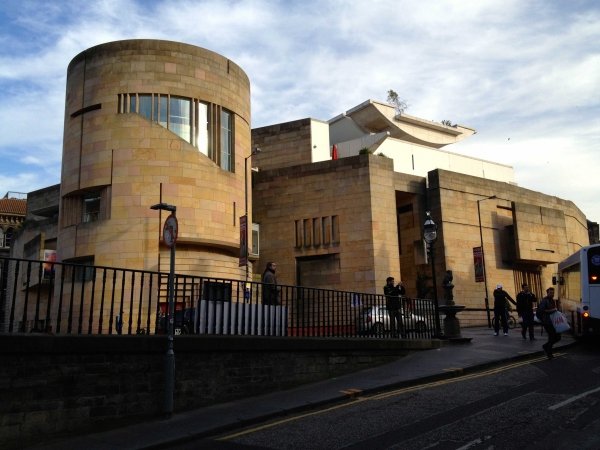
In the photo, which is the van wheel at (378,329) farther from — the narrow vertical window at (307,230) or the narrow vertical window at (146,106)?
the narrow vertical window at (307,230)

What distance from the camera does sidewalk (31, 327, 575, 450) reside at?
795 centimetres

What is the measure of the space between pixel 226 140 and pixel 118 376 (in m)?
16.2

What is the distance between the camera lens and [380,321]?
1421 cm

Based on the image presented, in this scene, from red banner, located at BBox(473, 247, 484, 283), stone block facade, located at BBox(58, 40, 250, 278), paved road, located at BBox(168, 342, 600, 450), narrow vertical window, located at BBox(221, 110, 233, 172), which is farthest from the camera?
red banner, located at BBox(473, 247, 484, 283)

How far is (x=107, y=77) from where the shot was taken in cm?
2245

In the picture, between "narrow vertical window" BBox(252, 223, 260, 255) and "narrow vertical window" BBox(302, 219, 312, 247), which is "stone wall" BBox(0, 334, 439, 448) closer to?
"narrow vertical window" BBox(302, 219, 312, 247)

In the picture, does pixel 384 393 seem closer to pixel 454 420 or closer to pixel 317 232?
pixel 454 420

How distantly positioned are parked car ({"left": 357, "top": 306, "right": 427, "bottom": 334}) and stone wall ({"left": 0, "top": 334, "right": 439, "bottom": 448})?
2.14m

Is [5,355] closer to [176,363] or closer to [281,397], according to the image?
[176,363]

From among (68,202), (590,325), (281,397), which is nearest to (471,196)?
(590,325)

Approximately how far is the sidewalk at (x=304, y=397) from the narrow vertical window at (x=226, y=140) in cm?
1208

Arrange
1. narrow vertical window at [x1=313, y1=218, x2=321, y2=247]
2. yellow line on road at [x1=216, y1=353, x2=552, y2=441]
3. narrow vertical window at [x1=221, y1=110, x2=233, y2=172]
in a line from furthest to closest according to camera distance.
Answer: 1. narrow vertical window at [x1=313, y1=218, x2=321, y2=247]
2. narrow vertical window at [x1=221, y1=110, x2=233, y2=172]
3. yellow line on road at [x1=216, y1=353, x2=552, y2=441]

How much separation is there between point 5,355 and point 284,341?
512 centimetres

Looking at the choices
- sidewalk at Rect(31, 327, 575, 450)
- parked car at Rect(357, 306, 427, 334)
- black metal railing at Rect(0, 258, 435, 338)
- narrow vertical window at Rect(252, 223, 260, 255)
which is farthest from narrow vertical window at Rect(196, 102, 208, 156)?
sidewalk at Rect(31, 327, 575, 450)
